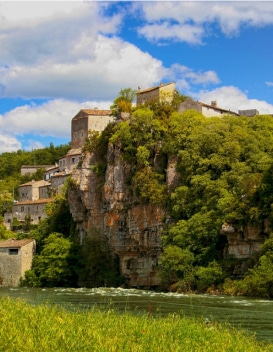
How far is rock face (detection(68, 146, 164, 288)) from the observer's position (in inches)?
2778

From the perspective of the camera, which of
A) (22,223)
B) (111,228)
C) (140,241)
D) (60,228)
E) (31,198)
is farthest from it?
(31,198)

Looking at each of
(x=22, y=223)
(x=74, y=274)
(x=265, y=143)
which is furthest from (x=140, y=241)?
(x=22, y=223)

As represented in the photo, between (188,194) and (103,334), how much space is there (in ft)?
162

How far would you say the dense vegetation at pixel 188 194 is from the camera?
57531 mm

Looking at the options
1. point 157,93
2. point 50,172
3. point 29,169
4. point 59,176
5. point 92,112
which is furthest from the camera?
point 29,169

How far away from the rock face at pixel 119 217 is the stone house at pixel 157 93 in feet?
38.5

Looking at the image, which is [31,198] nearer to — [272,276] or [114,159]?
[114,159]

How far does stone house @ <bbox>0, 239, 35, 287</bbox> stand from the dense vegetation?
5.54 feet

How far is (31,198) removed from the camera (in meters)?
125

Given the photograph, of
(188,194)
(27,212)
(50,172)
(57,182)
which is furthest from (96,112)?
(188,194)

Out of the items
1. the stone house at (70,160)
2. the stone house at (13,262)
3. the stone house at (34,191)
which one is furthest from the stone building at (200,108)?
the stone house at (34,191)

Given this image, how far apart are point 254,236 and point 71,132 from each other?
68900 millimetres

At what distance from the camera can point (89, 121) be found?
115m

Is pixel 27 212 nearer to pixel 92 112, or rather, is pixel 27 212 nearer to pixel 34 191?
pixel 34 191
